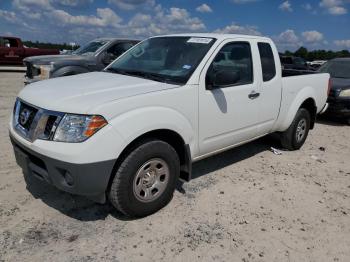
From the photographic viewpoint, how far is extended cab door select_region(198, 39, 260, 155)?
12.6 ft

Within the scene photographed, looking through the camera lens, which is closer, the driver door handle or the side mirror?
the side mirror

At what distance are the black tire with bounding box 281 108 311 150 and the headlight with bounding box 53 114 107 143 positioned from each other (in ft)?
12.3

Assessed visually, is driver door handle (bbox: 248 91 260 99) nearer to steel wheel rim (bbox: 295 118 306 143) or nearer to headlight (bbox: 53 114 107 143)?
steel wheel rim (bbox: 295 118 306 143)

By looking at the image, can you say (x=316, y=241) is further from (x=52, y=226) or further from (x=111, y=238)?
(x=52, y=226)

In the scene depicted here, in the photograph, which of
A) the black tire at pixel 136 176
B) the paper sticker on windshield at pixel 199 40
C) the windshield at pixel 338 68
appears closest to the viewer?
the black tire at pixel 136 176

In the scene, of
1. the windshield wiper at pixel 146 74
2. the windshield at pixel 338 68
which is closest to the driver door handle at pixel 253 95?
the windshield wiper at pixel 146 74

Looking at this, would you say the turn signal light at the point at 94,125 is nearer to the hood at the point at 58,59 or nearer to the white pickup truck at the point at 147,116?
the white pickup truck at the point at 147,116

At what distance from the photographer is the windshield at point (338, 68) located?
9.66 metres

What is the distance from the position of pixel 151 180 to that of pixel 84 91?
1099 millimetres

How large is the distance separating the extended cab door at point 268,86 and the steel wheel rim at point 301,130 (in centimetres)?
100

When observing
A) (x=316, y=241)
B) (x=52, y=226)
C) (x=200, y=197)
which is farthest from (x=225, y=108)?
(x=52, y=226)

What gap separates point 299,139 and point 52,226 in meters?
4.44

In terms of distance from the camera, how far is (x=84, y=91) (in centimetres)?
331

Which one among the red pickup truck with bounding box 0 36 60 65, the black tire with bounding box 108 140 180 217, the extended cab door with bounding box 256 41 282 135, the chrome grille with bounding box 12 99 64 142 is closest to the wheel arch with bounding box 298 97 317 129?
the extended cab door with bounding box 256 41 282 135
